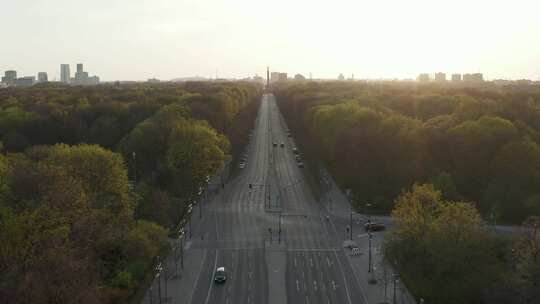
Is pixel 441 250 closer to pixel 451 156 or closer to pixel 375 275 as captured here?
pixel 375 275

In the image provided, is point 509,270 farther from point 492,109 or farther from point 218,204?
point 492,109

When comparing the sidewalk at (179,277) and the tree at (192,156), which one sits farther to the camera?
the tree at (192,156)

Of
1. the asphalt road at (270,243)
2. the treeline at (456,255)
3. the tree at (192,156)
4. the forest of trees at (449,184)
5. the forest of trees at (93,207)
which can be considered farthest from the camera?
the tree at (192,156)

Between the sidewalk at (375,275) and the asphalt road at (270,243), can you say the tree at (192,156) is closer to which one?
the asphalt road at (270,243)

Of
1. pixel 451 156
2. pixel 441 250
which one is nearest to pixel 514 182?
pixel 451 156

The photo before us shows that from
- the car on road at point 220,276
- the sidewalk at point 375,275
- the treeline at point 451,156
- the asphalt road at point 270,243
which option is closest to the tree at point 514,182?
the treeline at point 451,156

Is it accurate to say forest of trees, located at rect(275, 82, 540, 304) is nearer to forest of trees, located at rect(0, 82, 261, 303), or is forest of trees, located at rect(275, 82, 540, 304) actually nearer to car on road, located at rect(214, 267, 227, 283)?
car on road, located at rect(214, 267, 227, 283)

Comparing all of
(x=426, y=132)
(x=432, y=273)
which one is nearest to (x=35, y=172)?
(x=432, y=273)
